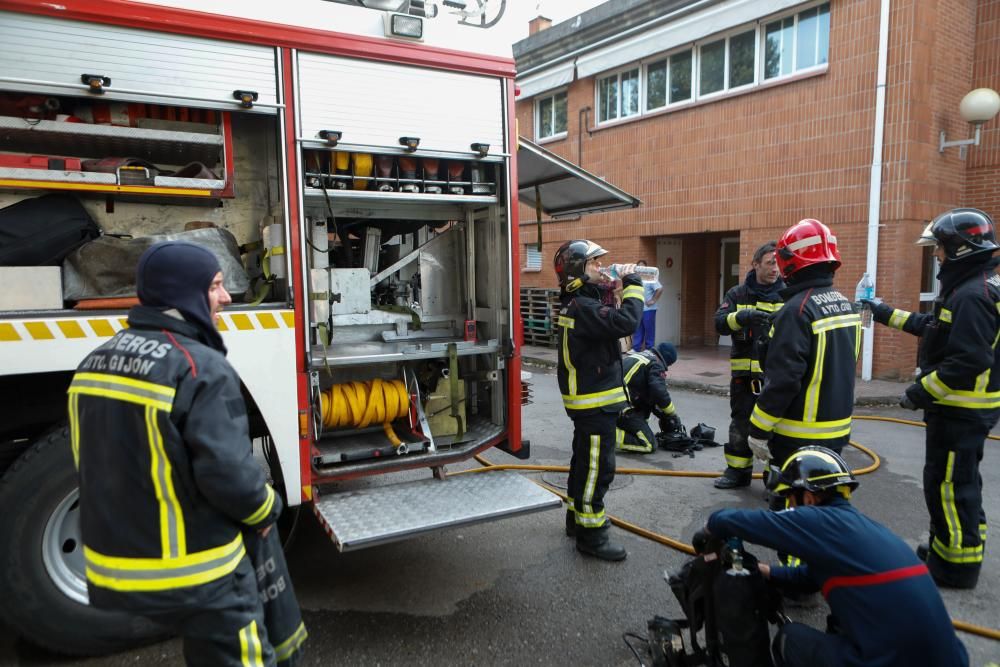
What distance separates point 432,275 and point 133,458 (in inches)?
112

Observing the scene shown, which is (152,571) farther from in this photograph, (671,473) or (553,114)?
(553,114)

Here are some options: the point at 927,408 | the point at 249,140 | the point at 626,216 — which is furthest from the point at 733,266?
the point at 249,140

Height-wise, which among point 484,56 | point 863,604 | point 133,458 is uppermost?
point 484,56

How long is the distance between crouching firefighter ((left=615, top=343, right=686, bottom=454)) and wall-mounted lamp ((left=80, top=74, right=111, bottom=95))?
4767 millimetres

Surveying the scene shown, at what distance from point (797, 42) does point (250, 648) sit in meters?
11.2

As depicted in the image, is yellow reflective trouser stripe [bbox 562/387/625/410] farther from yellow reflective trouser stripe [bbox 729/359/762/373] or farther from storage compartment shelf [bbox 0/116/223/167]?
storage compartment shelf [bbox 0/116/223/167]

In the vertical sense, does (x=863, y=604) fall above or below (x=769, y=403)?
below

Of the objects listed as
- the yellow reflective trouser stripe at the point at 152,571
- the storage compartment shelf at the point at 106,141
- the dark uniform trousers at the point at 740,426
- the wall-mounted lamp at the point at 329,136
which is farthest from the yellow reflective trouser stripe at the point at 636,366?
the yellow reflective trouser stripe at the point at 152,571

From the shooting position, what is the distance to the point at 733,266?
13.1m

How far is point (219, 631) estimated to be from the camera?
2.00m

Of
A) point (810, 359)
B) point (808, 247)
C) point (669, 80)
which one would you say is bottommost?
point (810, 359)

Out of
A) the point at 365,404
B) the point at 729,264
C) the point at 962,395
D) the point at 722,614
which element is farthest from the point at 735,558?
Result: the point at 729,264

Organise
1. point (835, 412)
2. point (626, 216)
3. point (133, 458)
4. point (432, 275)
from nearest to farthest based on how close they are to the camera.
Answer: point (133, 458)
point (835, 412)
point (432, 275)
point (626, 216)

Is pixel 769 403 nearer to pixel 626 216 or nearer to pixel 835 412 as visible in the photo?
Answer: pixel 835 412
